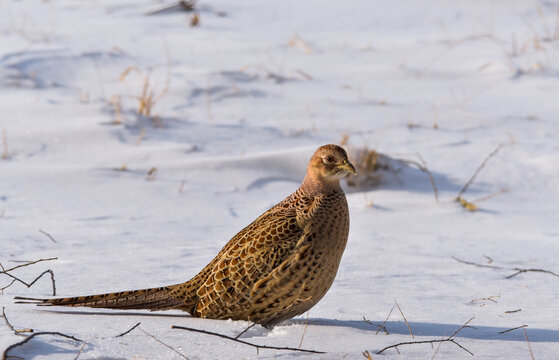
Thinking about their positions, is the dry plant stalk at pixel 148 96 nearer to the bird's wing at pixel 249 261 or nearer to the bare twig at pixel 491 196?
the bare twig at pixel 491 196

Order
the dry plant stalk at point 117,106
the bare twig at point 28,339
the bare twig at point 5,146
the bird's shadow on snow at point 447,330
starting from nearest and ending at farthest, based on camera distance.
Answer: the bare twig at point 28,339
the bird's shadow on snow at point 447,330
the bare twig at point 5,146
the dry plant stalk at point 117,106

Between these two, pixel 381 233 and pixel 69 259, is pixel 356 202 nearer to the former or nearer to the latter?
pixel 381 233

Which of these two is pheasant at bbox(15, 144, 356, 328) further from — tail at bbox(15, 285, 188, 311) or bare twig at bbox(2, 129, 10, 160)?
bare twig at bbox(2, 129, 10, 160)

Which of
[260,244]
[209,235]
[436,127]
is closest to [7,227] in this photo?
[209,235]

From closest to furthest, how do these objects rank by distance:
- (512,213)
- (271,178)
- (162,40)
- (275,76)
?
(512,213)
(271,178)
(275,76)
(162,40)

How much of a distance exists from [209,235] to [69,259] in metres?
0.99

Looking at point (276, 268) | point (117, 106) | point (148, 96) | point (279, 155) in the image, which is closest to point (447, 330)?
point (276, 268)

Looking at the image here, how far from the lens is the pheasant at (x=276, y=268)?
2.87m

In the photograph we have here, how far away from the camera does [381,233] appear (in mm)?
4828

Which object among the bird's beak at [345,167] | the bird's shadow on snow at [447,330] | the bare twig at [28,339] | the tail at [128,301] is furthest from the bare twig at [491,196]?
the bare twig at [28,339]

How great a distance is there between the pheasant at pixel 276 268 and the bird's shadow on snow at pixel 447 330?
0.17 meters

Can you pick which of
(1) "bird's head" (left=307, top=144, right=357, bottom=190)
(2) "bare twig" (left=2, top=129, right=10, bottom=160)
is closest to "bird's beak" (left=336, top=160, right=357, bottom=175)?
(1) "bird's head" (left=307, top=144, right=357, bottom=190)

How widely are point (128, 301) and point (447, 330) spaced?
1.22 meters

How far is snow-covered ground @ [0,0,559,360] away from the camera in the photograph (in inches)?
118
